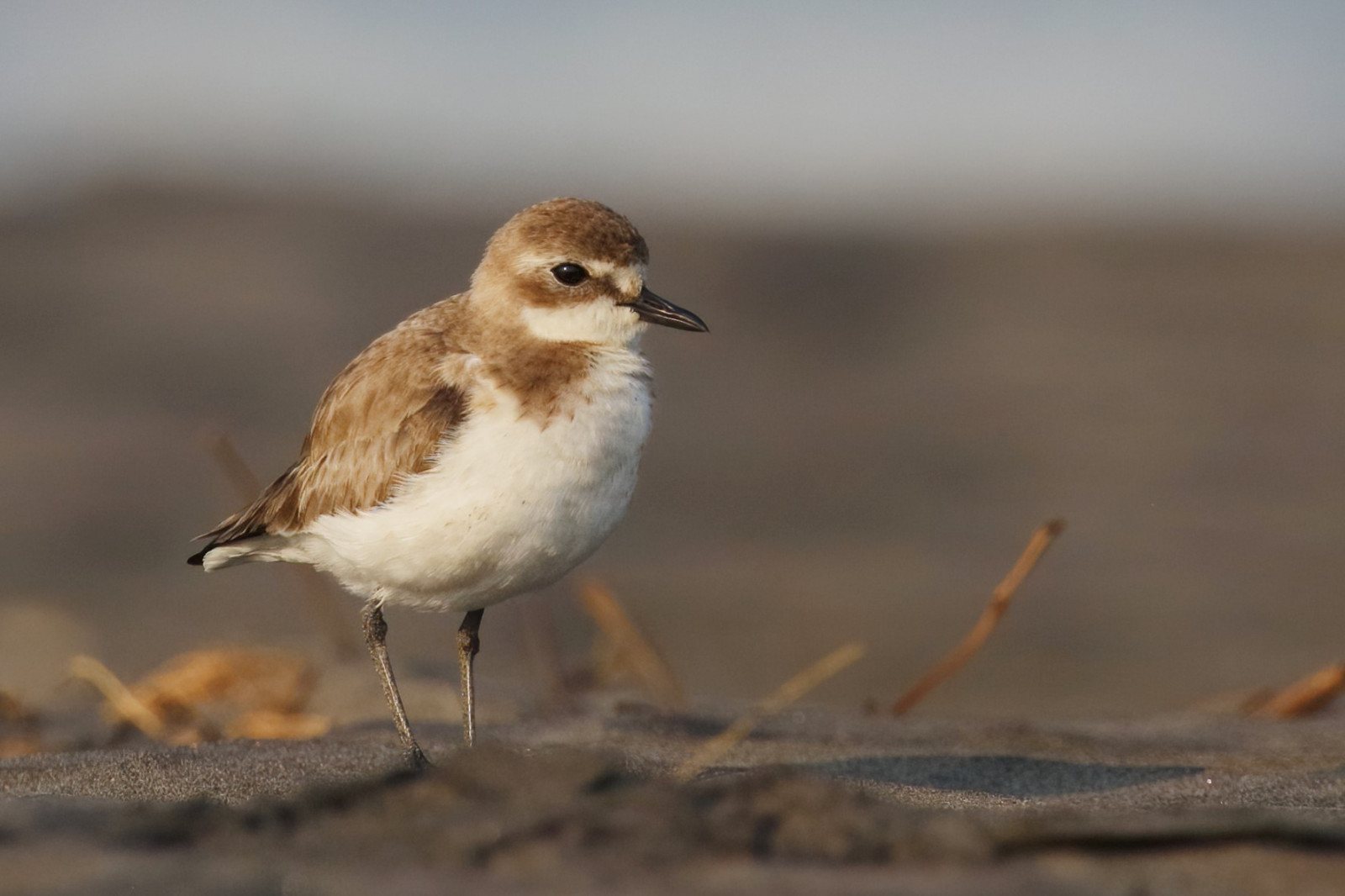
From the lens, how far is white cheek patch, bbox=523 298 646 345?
4.76m

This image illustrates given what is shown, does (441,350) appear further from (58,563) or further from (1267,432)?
(1267,432)

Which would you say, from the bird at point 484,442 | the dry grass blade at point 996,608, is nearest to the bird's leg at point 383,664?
the bird at point 484,442

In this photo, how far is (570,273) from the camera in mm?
4867

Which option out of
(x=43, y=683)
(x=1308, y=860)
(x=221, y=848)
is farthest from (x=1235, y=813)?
(x=43, y=683)

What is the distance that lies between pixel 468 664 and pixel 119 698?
4.56 feet

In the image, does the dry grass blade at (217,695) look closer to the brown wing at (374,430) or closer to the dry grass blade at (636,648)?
the brown wing at (374,430)

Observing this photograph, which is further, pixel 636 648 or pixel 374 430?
pixel 636 648

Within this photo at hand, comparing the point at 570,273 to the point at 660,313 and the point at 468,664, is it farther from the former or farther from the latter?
the point at 468,664

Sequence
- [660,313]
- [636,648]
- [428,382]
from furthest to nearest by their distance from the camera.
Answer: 1. [636,648]
2. [660,313]
3. [428,382]

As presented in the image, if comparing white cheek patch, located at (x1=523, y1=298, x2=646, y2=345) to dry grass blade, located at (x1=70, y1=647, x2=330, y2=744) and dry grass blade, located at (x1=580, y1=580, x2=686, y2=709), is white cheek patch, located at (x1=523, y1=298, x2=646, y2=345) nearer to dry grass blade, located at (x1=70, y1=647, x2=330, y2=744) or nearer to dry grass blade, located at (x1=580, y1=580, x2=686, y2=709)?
dry grass blade, located at (x1=580, y1=580, x2=686, y2=709)

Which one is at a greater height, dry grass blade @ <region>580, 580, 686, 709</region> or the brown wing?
the brown wing

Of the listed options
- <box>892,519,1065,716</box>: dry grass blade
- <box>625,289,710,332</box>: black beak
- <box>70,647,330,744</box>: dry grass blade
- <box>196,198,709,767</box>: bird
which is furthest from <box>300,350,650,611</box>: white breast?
<box>892,519,1065,716</box>: dry grass blade

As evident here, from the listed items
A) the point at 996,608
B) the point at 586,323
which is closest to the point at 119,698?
the point at 586,323

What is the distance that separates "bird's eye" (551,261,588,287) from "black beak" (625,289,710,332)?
173 mm
